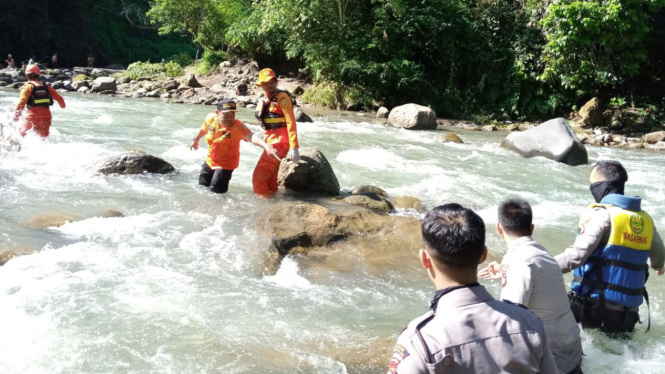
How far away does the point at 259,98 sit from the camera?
16.3 metres

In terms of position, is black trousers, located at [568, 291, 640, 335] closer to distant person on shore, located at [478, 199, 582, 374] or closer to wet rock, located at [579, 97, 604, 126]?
distant person on shore, located at [478, 199, 582, 374]

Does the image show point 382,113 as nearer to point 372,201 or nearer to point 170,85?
point 170,85

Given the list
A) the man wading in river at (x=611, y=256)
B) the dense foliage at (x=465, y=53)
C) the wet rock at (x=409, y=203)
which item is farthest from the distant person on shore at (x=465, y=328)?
the dense foliage at (x=465, y=53)

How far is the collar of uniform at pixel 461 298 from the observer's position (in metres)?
1.82

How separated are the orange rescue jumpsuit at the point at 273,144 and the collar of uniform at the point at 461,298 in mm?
5559

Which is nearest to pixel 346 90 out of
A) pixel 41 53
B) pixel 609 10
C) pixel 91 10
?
pixel 609 10

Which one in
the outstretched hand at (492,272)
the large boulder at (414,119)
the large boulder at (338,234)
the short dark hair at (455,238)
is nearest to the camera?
the short dark hair at (455,238)

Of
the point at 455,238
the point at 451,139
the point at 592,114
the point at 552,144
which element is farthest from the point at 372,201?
the point at 592,114

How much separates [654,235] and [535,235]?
3.42 metres

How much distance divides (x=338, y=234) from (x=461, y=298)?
172 inches

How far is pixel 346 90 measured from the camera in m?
21.6

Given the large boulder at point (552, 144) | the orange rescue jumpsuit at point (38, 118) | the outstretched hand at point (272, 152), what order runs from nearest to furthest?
the outstretched hand at point (272, 152) < the orange rescue jumpsuit at point (38, 118) < the large boulder at point (552, 144)

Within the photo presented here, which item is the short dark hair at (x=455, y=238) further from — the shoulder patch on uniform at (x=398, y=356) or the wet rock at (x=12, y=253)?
the wet rock at (x=12, y=253)

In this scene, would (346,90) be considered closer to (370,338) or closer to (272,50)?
(272,50)
